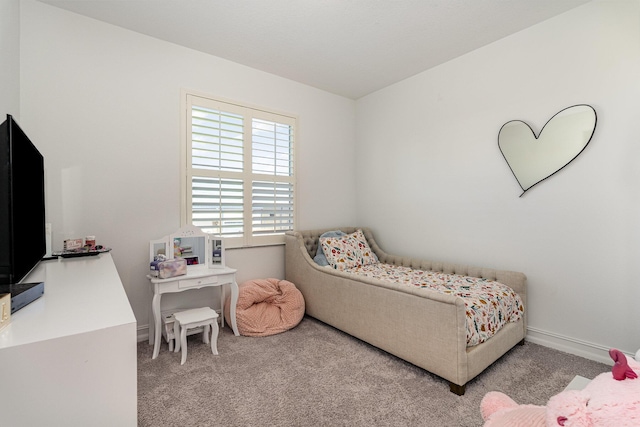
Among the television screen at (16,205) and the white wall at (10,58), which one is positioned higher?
the white wall at (10,58)

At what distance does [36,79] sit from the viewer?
7.14ft

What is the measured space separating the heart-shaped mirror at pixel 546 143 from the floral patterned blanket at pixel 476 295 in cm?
91

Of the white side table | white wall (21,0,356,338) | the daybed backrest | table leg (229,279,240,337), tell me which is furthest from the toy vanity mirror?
the daybed backrest

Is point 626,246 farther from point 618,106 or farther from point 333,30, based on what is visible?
point 333,30

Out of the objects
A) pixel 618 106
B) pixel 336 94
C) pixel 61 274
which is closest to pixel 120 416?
pixel 61 274

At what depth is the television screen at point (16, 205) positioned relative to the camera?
104cm

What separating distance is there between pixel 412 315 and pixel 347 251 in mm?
1286

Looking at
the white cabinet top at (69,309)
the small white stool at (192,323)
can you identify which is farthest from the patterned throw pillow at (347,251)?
the white cabinet top at (69,309)

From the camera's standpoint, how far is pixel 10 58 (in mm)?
1848

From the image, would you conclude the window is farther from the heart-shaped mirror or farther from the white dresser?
the heart-shaped mirror

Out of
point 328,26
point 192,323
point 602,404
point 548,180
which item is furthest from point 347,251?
point 602,404

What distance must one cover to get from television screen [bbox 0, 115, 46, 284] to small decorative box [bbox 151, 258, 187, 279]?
0.80 meters

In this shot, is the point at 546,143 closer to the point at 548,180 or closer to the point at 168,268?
the point at 548,180

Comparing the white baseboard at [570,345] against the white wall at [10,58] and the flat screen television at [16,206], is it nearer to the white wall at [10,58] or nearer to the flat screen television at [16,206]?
the flat screen television at [16,206]
